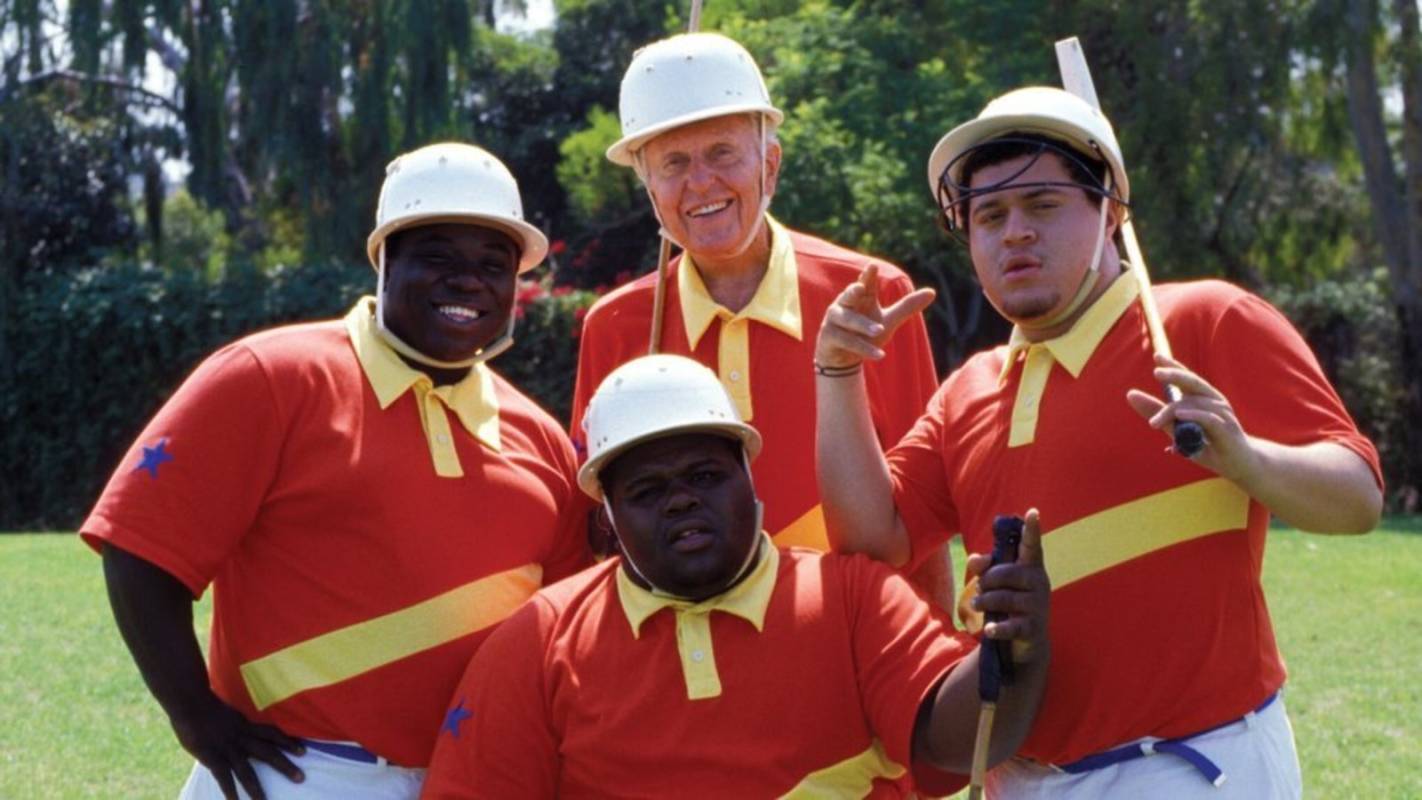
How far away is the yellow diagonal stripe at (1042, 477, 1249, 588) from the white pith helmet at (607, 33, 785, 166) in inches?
57.9

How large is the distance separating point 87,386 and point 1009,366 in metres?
18.6

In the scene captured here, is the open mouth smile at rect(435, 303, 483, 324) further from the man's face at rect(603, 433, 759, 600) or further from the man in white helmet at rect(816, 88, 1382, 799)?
the man in white helmet at rect(816, 88, 1382, 799)

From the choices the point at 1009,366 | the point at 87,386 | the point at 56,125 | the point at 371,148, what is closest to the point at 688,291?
the point at 1009,366

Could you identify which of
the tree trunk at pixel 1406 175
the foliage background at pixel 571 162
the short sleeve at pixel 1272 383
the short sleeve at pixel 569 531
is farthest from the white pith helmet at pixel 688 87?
the tree trunk at pixel 1406 175

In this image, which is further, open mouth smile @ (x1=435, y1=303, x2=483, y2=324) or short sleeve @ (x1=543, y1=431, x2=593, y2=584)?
short sleeve @ (x1=543, y1=431, x2=593, y2=584)

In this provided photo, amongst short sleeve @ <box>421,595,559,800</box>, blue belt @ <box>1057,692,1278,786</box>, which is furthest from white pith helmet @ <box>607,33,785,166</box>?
blue belt @ <box>1057,692,1278,786</box>

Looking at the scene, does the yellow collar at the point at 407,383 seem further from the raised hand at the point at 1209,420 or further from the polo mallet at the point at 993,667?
the raised hand at the point at 1209,420

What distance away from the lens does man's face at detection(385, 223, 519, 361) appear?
436cm

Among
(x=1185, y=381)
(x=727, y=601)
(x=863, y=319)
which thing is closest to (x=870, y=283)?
(x=863, y=319)

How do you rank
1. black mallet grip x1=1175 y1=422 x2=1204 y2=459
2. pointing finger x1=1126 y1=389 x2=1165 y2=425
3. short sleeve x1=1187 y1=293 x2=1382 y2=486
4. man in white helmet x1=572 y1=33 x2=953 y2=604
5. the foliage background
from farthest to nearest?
the foliage background < man in white helmet x1=572 y1=33 x2=953 y2=604 < short sleeve x1=1187 y1=293 x2=1382 y2=486 < pointing finger x1=1126 y1=389 x2=1165 y2=425 < black mallet grip x1=1175 y1=422 x2=1204 y2=459

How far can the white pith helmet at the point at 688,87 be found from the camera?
470 cm

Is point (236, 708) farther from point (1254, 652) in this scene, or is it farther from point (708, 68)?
point (1254, 652)

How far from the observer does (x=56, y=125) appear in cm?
2564

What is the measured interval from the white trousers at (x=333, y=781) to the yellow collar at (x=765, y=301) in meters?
1.34
